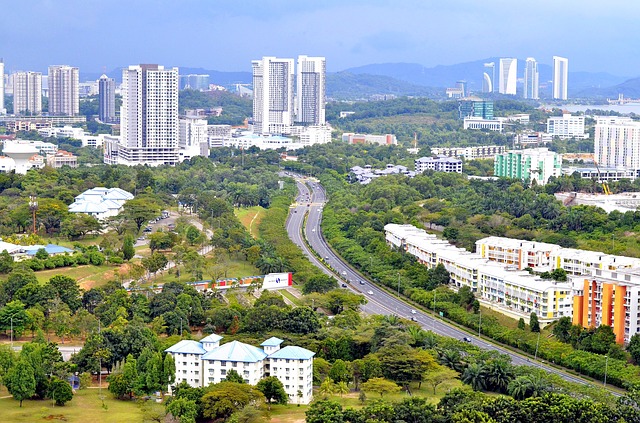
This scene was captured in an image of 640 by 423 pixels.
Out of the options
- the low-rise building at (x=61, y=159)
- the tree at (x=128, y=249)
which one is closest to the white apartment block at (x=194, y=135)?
the low-rise building at (x=61, y=159)

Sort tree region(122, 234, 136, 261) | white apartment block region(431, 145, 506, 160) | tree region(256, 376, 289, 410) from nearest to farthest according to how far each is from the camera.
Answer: tree region(256, 376, 289, 410) → tree region(122, 234, 136, 261) → white apartment block region(431, 145, 506, 160)

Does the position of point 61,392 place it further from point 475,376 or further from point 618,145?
point 618,145

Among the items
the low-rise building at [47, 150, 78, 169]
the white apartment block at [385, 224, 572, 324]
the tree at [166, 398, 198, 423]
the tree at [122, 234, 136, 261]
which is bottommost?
the tree at [166, 398, 198, 423]

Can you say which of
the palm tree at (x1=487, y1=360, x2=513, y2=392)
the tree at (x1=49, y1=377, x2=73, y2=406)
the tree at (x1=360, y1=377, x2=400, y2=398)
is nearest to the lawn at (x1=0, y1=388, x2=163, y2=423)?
the tree at (x1=49, y1=377, x2=73, y2=406)

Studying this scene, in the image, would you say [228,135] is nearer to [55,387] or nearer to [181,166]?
[181,166]

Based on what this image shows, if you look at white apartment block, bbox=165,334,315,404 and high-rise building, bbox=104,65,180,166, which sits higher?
high-rise building, bbox=104,65,180,166

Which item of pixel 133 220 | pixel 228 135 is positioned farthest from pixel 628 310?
pixel 228 135

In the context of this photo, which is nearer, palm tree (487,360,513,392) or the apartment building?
palm tree (487,360,513,392)

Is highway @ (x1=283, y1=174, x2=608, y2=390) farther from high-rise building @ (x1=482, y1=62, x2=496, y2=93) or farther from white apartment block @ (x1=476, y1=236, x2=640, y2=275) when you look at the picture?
high-rise building @ (x1=482, y1=62, x2=496, y2=93)
